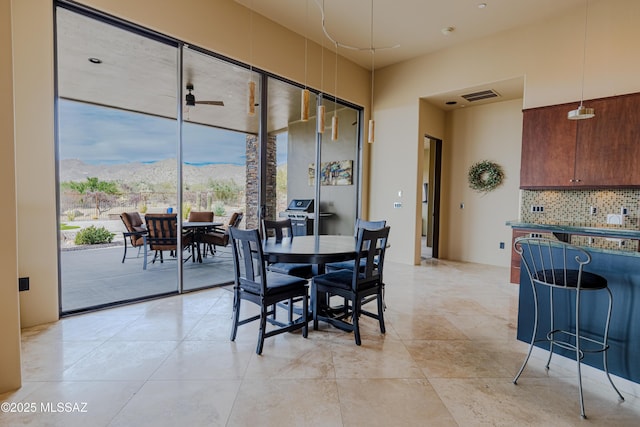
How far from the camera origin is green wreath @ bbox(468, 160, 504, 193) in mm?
5824

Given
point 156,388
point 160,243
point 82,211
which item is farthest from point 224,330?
point 82,211

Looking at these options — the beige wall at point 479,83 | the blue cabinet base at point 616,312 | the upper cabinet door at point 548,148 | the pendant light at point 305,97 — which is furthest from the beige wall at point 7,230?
the upper cabinet door at point 548,148

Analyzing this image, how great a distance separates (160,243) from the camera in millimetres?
4824

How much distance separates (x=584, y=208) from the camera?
14.2 ft

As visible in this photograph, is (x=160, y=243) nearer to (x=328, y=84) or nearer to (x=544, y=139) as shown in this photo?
(x=328, y=84)

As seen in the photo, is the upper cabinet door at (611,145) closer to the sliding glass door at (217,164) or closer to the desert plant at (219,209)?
the sliding glass door at (217,164)

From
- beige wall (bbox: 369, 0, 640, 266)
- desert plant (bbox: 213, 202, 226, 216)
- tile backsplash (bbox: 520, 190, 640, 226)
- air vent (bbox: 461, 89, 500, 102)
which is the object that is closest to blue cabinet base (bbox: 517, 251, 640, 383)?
tile backsplash (bbox: 520, 190, 640, 226)

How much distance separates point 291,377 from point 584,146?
4.52 meters

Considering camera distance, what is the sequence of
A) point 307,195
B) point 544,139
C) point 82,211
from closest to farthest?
point 544,139 < point 82,211 < point 307,195

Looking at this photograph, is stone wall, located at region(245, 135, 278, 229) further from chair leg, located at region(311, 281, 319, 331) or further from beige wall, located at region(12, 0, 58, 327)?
beige wall, located at region(12, 0, 58, 327)

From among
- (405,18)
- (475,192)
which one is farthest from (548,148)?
(405,18)

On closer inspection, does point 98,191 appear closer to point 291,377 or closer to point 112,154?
point 112,154

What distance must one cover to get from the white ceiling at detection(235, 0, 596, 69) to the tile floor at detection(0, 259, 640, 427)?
395 centimetres

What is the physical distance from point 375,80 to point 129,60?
4.29 meters
